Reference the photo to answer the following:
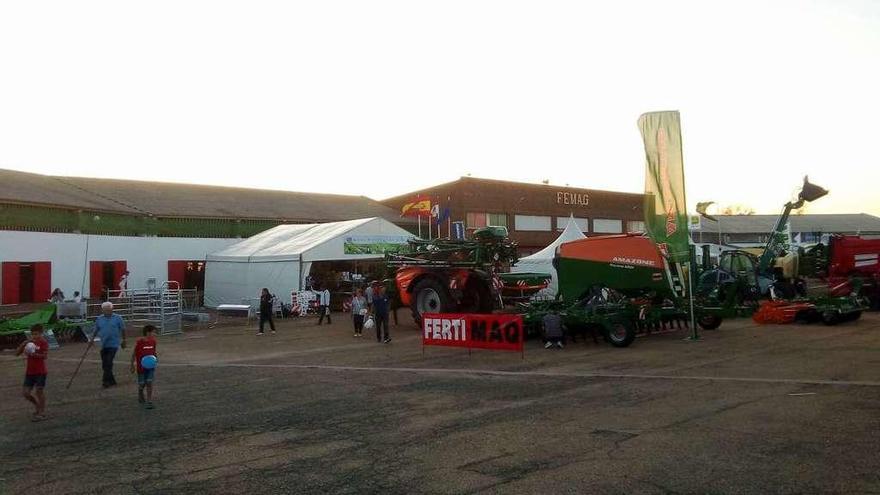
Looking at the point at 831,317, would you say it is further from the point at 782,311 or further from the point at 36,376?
the point at 36,376

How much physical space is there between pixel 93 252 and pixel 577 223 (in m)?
34.5

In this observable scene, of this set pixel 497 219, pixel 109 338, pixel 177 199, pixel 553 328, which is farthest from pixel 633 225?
pixel 109 338

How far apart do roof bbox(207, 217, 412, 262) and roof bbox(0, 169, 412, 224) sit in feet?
14.2

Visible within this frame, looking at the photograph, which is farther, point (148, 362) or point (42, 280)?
point (42, 280)

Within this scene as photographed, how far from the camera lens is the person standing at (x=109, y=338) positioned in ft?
37.0

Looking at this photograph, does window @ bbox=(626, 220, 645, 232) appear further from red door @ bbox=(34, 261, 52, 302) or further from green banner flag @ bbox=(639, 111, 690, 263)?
red door @ bbox=(34, 261, 52, 302)

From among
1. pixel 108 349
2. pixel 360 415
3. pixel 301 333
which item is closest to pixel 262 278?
pixel 301 333

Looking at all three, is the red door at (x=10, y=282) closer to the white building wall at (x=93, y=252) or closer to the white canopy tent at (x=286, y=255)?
the white building wall at (x=93, y=252)

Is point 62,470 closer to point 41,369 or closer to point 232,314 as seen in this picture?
point 41,369

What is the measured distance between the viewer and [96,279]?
2928 cm

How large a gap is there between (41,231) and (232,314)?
9405mm

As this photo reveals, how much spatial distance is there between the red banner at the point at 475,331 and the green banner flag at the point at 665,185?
440 centimetres

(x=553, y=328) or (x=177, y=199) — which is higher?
(x=177, y=199)

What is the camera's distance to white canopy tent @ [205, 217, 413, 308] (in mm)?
25953
